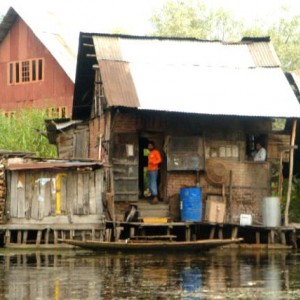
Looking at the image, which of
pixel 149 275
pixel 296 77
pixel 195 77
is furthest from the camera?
pixel 296 77

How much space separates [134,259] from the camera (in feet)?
75.3

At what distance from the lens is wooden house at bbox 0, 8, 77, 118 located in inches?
1570

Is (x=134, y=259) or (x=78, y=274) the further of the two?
(x=134, y=259)

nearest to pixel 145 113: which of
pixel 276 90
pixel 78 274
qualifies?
pixel 276 90

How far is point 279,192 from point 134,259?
6257mm

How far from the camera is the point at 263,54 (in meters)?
28.8

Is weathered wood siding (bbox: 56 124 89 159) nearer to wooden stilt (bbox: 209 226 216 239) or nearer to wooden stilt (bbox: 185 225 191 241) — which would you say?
wooden stilt (bbox: 185 225 191 241)

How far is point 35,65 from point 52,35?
1651mm

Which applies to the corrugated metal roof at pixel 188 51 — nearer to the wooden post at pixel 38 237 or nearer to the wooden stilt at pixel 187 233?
the wooden stilt at pixel 187 233

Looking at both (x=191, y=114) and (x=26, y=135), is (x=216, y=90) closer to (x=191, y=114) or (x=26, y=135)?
(x=191, y=114)

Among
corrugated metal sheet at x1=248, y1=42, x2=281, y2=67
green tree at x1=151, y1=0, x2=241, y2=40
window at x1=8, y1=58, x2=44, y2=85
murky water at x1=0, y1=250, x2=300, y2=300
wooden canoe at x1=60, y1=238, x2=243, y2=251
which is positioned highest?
green tree at x1=151, y1=0, x2=241, y2=40

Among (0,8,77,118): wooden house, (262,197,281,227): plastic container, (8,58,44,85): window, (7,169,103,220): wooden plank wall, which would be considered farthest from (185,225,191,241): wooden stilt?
(8,58,44,85): window

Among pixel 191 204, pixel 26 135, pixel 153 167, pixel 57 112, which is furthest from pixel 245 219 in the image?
pixel 57 112

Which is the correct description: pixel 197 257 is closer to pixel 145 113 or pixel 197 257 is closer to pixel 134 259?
pixel 134 259
